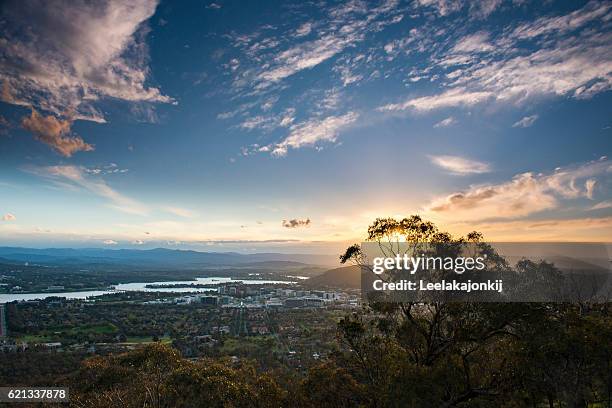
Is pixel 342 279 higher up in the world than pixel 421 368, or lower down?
lower down

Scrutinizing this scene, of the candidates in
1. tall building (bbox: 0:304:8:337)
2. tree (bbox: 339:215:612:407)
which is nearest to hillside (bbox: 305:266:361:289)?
tall building (bbox: 0:304:8:337)

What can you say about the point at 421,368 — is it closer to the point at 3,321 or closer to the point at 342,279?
the point at 3,321

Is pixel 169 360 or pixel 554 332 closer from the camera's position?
pixel 554 332

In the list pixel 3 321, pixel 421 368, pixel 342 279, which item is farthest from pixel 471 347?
pixel 342 279

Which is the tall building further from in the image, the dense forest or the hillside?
the hillside

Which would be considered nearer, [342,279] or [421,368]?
[421,368]

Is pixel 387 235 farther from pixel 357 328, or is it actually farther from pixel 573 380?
pixel 573 380

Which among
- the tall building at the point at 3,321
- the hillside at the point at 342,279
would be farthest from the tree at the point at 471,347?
the hillside at the point at 342,279

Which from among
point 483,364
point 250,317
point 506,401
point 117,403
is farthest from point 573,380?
point 250,317
